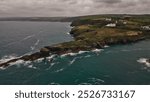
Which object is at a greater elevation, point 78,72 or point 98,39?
point 98,39

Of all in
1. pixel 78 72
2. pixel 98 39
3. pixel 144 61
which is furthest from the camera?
pixel 98 39

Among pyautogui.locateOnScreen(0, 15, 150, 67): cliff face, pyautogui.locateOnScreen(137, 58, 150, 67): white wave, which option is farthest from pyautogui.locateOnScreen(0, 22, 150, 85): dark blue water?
pyautogui.locateOnScreen(0, 15, 150, 67): cliff face

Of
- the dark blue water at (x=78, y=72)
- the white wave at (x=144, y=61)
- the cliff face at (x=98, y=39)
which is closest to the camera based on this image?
the dark blue water at (x=78, y=72)

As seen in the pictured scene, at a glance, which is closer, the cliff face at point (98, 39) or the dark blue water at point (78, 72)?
the dark blue water at point (78, 72)

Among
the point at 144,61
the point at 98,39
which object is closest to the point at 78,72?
the point at 144,61

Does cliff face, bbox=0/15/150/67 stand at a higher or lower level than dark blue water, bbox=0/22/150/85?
higher

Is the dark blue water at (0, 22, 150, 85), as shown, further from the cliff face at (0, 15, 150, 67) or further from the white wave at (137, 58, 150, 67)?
the cliff face at (0, 15, 150, 67)

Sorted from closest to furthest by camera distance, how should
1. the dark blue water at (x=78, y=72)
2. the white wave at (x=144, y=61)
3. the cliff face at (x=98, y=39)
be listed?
the dark blue water at (x=78, y=72) < the white wave at (x=144, y=61) < the cliff face at (x=98, y=39)

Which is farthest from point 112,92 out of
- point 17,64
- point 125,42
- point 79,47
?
point 125,42

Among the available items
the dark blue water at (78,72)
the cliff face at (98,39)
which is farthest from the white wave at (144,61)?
the cliff face at (98,39)

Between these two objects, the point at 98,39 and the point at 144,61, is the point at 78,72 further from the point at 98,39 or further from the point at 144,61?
the point at 98,39

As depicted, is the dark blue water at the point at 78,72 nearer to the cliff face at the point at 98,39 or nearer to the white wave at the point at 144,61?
the white wave at the point at 144,61

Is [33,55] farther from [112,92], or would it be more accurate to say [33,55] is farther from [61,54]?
[112,92]
